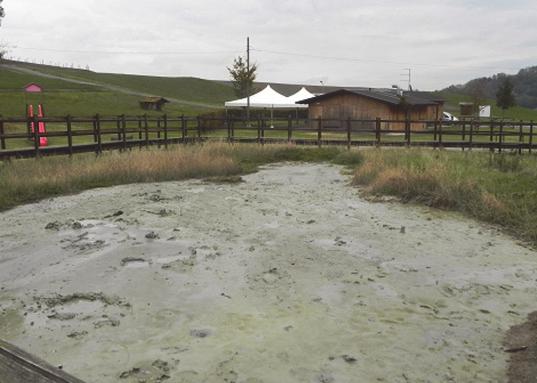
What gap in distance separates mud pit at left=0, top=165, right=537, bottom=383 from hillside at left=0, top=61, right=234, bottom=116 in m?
38.7

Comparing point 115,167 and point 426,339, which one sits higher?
point 115,167

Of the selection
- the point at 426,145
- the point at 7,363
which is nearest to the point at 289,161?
the point at 426,145

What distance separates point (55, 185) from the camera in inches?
423

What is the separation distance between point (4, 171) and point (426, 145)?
1491cm

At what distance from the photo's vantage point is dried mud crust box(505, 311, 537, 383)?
3643 mm

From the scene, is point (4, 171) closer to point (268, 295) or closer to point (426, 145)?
point (268, 295)

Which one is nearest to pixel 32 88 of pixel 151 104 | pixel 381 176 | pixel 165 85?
pixel 151 104

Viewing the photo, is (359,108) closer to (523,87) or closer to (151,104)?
(151,104)

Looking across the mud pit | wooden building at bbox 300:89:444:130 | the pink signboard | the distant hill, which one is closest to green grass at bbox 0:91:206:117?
the pink signboard

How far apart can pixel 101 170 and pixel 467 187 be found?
8076 mm

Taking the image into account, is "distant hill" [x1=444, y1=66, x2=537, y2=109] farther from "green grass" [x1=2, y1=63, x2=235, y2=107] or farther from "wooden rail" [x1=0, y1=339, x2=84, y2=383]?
"wooden rail" [x1=0, y1=339, x2=84, y2=383]

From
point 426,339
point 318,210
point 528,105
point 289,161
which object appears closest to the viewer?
point 426,339

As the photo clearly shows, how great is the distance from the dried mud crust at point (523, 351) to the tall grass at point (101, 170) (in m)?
8.35

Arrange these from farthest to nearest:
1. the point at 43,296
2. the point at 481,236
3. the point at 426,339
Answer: the point at 481,236
the point at 43,296
the point at 426,339
